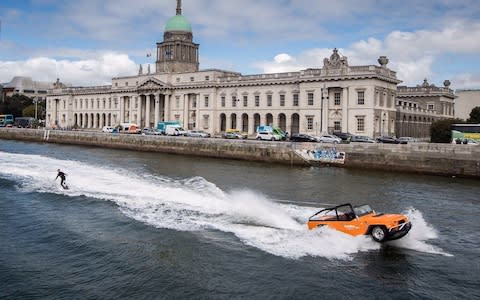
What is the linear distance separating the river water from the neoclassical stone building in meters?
37.7

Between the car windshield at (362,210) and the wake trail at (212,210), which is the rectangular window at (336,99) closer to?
the wake trail at (212,210)

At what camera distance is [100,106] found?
116125 mm

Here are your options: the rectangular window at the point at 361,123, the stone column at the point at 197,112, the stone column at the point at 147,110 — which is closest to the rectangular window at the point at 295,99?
the rectangular window at the point at 361,123

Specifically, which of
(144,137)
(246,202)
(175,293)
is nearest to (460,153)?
(246,202)

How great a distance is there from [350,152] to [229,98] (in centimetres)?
4232

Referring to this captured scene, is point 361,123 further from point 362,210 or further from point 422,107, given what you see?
point 362,210

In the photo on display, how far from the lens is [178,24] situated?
4348 inches

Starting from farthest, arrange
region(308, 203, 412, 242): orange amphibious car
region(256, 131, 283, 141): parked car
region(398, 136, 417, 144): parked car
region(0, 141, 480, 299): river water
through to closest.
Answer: region(256, 131, 283, 141): parked car
region(398, 136, 417, 144): parked car
region(308, 203, 412, 242): orange amphibious car
region(0, 141, 480, 299): river water

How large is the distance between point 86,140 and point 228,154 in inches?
1387

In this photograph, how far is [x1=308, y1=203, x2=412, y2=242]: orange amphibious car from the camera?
63.8 feet

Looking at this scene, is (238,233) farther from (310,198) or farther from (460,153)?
(460,153)

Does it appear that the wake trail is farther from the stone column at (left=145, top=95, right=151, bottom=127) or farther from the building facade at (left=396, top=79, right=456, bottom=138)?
the stone column at (left=145, top=95, right=151, bottom=127)

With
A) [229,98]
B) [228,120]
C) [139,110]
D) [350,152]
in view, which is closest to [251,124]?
[228,120]

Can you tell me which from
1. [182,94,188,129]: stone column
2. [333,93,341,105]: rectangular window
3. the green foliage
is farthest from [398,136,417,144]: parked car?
[182,94,188,129]: stone column
